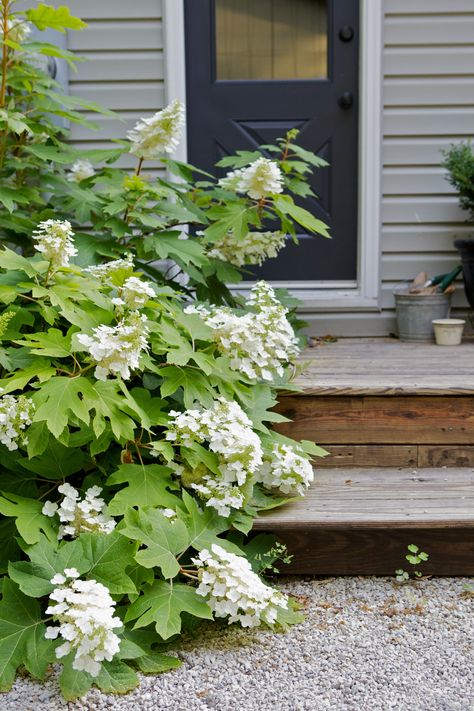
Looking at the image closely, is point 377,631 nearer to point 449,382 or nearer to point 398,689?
point 398,689

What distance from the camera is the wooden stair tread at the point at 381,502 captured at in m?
2.08

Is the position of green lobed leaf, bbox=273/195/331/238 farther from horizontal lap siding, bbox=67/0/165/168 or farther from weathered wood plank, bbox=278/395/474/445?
horizontal lap siding, bbox=67/0/165/168

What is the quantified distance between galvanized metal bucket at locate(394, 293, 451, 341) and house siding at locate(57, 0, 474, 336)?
0.15 meters

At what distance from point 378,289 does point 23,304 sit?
1.99m

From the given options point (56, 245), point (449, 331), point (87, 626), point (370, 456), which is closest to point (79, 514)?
point (87, 626)

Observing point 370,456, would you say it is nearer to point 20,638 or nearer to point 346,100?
point 20,638

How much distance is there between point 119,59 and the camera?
3.57 m

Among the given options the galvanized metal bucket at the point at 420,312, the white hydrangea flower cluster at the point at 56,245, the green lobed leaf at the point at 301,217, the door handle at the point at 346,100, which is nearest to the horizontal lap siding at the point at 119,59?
the door handle at the point at 346,100

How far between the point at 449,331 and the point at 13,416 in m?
2.18

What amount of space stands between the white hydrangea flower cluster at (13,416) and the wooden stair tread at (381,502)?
700mm

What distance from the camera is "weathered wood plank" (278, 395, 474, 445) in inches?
98.5

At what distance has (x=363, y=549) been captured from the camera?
2135 mm

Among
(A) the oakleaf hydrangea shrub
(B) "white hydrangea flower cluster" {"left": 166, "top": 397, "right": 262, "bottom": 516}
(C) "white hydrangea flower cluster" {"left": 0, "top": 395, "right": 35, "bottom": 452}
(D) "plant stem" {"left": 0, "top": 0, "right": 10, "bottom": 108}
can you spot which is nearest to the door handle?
(A) the oakleaf hydrangea shrub

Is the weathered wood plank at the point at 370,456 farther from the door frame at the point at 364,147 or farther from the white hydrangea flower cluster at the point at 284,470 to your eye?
the door frame at the point at 364,147
